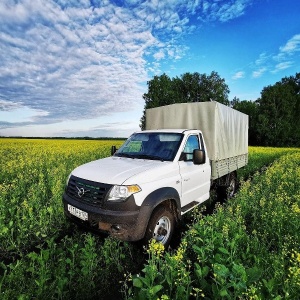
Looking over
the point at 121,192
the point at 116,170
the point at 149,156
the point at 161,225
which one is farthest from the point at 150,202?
the point at 149,156

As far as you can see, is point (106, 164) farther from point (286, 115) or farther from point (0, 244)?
point (286, 115)

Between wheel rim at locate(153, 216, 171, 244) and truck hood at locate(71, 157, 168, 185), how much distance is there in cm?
94

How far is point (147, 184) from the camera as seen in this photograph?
12.5 feet

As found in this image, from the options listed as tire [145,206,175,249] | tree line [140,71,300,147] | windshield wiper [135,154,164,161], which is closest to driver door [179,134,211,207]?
windshield wiper [135,154,164,161]

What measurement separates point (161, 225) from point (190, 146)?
1998 millimetres

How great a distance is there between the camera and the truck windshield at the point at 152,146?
4887mm

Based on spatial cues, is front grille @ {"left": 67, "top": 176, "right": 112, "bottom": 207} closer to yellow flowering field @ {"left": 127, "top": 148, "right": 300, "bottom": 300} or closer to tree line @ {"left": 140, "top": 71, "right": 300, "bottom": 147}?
yellow flowering field @ {"left": 127, "top": 148, "right": 300, "bottom": 300}

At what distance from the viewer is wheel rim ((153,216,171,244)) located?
402 centimetres

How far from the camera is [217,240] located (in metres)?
3.26

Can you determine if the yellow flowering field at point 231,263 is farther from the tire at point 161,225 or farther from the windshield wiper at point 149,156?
the windshield wiper at point 149,156

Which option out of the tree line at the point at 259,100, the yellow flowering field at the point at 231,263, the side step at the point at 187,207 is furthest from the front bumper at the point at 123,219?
the tree line at the point at 259,100

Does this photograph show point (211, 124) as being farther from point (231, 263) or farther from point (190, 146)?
point (231, 263)

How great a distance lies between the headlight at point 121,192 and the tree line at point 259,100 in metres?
51.2

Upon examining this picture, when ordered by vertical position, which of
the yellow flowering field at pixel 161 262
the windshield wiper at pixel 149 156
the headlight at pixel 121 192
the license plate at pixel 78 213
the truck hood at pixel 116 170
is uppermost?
the windshield wiper at pixel 149 156
